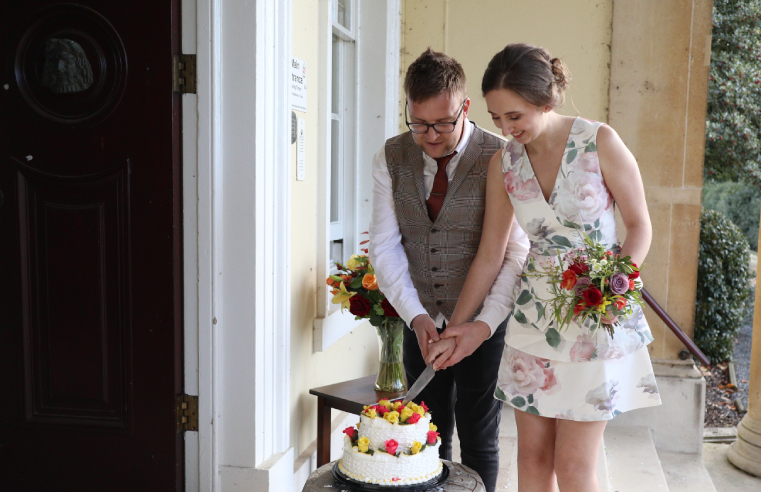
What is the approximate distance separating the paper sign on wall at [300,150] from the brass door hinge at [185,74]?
0.45 m

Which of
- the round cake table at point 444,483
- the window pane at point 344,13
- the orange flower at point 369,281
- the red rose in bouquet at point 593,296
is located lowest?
the round cake table at point 444,483

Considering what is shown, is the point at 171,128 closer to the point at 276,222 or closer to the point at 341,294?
the point at 276,222

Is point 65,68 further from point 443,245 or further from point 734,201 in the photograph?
point 734,201

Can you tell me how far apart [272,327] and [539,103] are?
3.84ft

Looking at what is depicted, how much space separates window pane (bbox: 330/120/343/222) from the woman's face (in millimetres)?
1852

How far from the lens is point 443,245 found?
203cm

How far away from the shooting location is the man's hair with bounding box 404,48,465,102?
1841mm

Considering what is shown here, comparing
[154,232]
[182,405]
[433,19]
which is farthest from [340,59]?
[182,405]


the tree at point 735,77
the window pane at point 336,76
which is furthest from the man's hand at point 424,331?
the tree at point 735,77

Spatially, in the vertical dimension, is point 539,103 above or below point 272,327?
above

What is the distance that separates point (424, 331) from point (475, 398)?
0.30 m

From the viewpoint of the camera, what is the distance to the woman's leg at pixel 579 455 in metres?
1.63

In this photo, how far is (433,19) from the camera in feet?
13.0

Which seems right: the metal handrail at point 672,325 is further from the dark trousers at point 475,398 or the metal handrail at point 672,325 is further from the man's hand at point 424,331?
the man's hand at point 424,331
